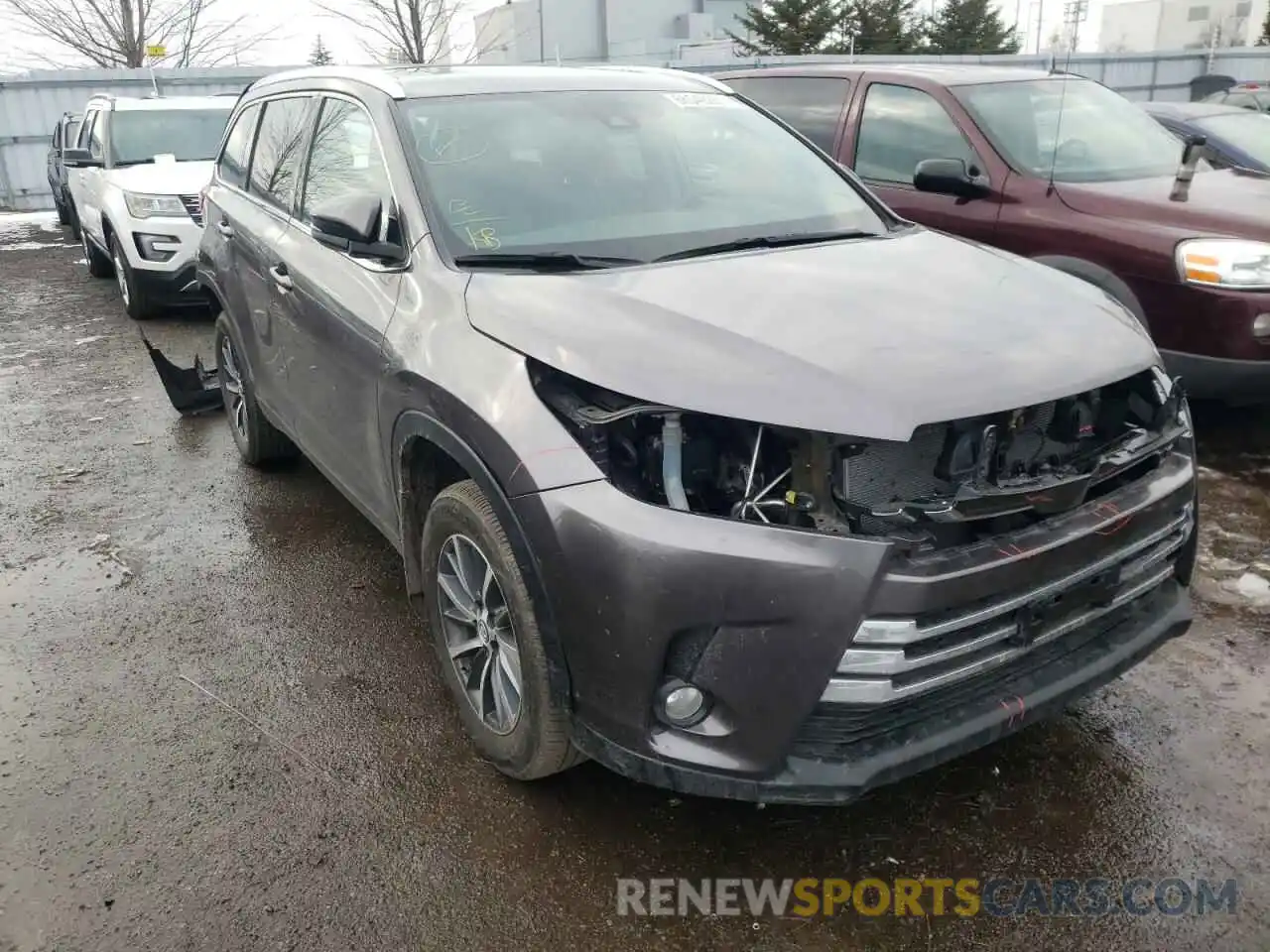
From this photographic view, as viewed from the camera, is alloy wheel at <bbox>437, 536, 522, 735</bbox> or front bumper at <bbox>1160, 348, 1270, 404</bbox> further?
front bumper at <bbox>1160, 348, 1270, 404</bbox>

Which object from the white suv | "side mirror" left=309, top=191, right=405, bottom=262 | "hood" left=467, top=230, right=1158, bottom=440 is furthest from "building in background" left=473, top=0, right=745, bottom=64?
"hood" left=467, top=230, right=1158, bottom=440

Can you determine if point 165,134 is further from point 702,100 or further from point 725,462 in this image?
point 725,462

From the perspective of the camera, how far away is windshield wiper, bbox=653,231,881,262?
116 inches

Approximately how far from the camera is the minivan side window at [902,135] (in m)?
5.59

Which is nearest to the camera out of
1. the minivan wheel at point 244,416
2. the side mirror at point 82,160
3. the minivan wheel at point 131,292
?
the minivan wheel at point 244,416

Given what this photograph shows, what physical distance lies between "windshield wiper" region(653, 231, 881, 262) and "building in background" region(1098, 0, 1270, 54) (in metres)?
56.9

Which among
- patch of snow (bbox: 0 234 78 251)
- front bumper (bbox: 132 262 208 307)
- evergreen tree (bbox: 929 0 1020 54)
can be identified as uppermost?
evergreen tree (bbox: 929 0 1020 54)

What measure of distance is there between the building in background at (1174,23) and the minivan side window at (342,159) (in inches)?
2252

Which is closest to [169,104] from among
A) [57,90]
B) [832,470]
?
[832,470]

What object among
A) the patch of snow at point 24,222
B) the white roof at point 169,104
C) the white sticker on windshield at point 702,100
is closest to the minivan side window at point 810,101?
the white sticker on windshield at point 702,100

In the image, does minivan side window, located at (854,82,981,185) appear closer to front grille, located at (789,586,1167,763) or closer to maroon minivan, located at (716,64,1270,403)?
maroon minivan, located at (716,64,1270,403)

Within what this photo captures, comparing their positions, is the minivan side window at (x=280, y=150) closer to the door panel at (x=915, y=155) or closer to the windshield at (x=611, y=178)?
the windshield at (x=611, y=178)

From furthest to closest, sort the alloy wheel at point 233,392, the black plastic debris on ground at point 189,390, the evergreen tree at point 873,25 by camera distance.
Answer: the evergreen tree at point 873,25 < the black plastic debris on ground at point 189,390 < the alloy wheel at point 233,392

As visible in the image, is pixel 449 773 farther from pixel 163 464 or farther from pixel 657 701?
pixel 163 464
